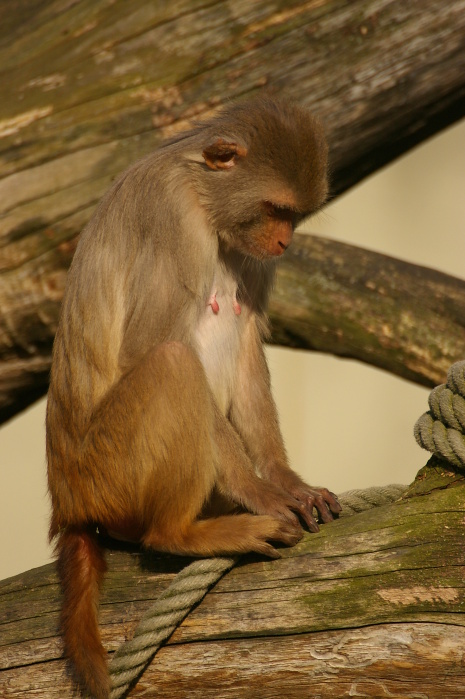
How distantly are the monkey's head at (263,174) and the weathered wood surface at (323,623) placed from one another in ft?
5.11

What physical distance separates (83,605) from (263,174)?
2.23 meters

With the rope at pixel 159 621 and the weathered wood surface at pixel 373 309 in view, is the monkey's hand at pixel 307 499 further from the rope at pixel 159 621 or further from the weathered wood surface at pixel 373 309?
the weathered wood surface at pixel 373 309

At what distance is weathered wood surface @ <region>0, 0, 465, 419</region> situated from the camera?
5508 mm

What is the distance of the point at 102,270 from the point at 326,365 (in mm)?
6199

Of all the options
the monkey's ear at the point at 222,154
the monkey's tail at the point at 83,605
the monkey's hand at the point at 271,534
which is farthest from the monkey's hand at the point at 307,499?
the monkey's ear at the point at 222,154

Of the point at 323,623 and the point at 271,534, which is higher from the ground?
the point at 271,534

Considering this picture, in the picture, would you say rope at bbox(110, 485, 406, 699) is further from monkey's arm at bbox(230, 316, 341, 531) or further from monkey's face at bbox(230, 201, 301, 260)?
monkey's face at bbox(230, 201, 301, 260)

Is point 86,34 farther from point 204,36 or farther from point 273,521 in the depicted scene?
point 273,521

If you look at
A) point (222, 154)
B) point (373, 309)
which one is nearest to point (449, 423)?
point (222, 154)

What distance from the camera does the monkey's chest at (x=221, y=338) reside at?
14.4 feet

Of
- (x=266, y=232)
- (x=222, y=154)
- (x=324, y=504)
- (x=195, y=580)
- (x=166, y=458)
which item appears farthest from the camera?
(x=266, y=232)

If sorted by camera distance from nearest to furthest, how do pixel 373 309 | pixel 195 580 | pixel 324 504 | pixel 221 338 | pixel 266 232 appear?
pixel 195 580 → pixel 324 504 → pixel 266 232 → pixel 221 338 → pixel 373 309

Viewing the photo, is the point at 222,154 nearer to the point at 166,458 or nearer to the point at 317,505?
the point at 166,458

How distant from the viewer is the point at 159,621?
10.9ft
